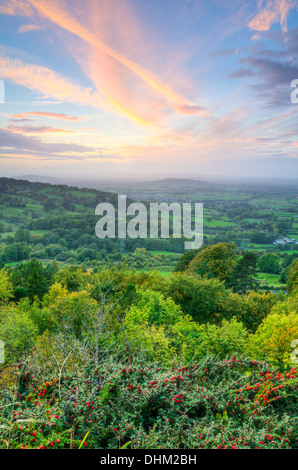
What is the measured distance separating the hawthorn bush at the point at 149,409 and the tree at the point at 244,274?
2391 centimetres

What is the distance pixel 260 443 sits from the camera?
4.38 m

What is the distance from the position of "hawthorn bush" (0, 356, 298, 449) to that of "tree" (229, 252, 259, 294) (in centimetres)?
2391

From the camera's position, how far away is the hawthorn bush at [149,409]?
437cm

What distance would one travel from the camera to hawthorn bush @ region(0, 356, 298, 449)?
437 cm

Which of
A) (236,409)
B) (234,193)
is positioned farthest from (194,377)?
(234,193)

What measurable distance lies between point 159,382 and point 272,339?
7.37 meters

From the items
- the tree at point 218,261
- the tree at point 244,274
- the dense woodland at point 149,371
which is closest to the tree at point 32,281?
the dense woodland at point 149,371

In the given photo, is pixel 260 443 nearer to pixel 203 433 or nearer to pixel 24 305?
pixel 203 433

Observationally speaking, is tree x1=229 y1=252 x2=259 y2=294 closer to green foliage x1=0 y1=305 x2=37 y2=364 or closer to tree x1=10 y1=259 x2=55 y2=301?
tree x1=10 y1=259 x2=55 y2=301

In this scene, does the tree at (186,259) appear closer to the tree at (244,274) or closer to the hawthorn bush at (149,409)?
the tree at (244,274)

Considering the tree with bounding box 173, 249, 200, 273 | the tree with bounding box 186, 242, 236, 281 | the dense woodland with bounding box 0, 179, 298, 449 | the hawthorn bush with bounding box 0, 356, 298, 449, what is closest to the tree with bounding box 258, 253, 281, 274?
the tree with bounding box 173, 249, 200, 273

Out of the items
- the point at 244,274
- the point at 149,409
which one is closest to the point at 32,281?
the point at 149,409

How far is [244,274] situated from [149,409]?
26979mm

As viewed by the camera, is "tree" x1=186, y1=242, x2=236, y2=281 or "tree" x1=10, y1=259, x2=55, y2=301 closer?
"tree" x1=10, y1=259, x2=55, y2=301
